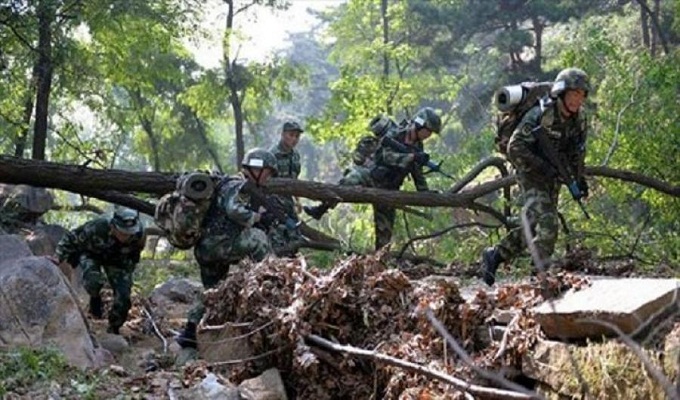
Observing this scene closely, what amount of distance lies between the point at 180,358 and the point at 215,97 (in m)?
17.2

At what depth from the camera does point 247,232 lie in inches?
260

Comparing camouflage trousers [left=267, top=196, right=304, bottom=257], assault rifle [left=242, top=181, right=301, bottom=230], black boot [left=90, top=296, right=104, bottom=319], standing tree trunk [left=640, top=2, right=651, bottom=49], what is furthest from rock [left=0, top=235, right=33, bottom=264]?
standing tree trunk [left=640, top=2, right=651, bottom=49]

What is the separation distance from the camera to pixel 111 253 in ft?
26.4

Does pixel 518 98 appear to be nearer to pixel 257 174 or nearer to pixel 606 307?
pixel 257 174

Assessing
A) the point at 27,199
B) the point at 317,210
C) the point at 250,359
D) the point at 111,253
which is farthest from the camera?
the point at 27,199

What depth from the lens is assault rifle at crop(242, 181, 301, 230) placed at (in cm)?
742

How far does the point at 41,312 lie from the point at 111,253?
7.12 ft

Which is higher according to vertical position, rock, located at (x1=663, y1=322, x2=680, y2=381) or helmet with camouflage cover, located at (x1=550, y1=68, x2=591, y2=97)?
helmet with camouflage cover, located at (x1=550, y1=68, x2=591, y2=97)

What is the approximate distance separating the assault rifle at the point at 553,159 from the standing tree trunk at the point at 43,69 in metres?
6.13

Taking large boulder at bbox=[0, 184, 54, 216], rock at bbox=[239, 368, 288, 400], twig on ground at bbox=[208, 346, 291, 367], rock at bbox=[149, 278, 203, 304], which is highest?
large boulder at bbox=[0, 184, 54, 216]

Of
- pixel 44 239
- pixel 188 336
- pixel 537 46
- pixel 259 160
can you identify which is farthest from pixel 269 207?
pixel 537 46

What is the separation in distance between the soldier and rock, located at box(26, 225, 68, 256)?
3.50m

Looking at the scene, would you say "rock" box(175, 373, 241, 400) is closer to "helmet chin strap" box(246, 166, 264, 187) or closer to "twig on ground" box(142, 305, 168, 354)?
"twig on ground" box(142, 305, 168, 354)

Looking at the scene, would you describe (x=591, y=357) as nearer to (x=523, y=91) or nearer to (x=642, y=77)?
(x=523, y=91)
